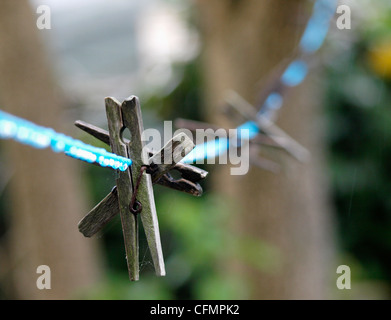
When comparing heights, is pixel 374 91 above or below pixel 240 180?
above

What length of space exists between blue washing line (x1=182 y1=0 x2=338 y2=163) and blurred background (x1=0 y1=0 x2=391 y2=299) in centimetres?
18

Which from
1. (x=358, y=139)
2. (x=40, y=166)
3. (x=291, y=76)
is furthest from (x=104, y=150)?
(x=358, y=139)

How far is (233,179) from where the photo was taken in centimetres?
271

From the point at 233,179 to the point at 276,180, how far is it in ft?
0.78

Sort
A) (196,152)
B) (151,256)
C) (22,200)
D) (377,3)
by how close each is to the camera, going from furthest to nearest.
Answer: (377,3) < (22,200) < (196,152) < (151,256)

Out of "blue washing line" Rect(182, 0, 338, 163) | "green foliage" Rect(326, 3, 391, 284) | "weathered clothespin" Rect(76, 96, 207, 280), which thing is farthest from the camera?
"green foliage" Rect(326, 3, 391, 284)

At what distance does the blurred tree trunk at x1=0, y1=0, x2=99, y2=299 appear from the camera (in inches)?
107

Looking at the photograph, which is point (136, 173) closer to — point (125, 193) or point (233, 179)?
point (125, 193)

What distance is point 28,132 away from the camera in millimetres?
552

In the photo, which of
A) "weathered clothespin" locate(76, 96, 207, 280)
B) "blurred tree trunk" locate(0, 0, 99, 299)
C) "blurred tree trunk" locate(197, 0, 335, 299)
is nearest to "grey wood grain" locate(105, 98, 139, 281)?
"weathered clothespin" locate(76, 96, 207, 280)

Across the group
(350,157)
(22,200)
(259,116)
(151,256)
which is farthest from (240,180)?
(151,256)

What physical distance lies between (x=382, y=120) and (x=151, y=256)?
149 inches

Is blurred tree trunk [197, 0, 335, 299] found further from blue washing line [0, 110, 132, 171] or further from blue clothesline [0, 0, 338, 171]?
blue washing line [0, 110, 132, 171]
